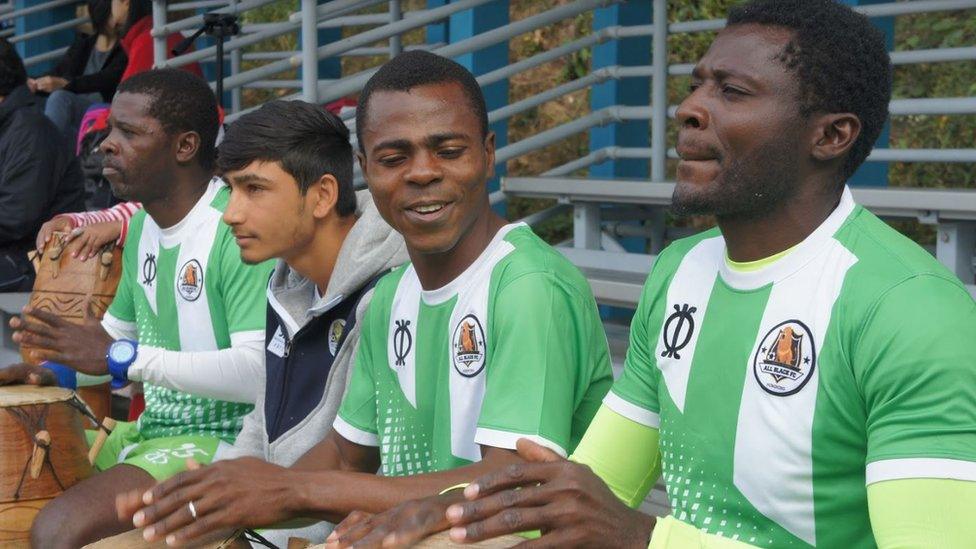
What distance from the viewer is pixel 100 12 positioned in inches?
311

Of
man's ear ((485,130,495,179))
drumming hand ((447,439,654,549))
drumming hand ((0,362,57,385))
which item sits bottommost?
drumming hand ((0,362,57,385))

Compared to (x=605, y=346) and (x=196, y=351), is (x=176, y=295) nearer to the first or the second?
(x=196, y=351)

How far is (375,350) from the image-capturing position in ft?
9.41

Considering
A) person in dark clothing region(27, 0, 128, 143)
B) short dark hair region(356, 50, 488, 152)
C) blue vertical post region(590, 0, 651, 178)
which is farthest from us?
person in dark clothing region(27, 0, 128, 143)

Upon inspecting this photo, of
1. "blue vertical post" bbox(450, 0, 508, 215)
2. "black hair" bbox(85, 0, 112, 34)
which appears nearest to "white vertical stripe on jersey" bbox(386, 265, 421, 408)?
"blue vertical post" bbox(450, 0, 508, 215)

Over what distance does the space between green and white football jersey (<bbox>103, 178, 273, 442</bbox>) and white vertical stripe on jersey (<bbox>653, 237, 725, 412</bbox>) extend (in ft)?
5.23

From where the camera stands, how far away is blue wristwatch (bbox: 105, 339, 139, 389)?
3639 millimetres

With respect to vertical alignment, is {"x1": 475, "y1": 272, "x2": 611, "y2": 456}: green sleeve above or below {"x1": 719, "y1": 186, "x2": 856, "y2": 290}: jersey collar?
below

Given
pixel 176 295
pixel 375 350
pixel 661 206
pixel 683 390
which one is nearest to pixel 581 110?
pixel 661 206

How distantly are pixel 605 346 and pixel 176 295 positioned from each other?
1617mm

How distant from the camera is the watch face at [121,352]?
11.9ft

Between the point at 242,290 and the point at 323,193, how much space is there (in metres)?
0.47

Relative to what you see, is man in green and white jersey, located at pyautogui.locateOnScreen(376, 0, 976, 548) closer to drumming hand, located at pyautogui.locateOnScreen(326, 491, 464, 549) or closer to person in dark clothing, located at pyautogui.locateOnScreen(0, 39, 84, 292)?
drumming hand, located at pyautogui.locateOnScreen(326, 491, 464, 549)

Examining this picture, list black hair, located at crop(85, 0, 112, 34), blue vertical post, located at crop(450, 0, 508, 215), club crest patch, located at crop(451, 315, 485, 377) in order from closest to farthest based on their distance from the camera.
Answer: club crest patch, located at crop(451, 315, 485, 377) → blue vertical post, located at crop(450, 0, 508, 215) → black hair, located at crop(85, 0, 112, 34)
